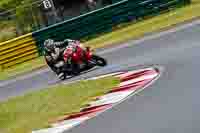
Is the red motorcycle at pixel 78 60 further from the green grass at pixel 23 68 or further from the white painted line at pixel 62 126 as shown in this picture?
the white painted line at pixel 62 126

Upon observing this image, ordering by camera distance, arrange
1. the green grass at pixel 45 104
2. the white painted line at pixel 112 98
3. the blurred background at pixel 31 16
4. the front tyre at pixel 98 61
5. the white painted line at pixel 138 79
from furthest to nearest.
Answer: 1. the blurred background at pixel 31 16
2. the front tyre at pixel 98 61
3. the white painted line at pixel 138 79
4. the green grass at pixel 45 104
5. the white painted line at pixel 112 98

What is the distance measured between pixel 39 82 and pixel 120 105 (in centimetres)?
977

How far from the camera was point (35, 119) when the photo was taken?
15367 mm

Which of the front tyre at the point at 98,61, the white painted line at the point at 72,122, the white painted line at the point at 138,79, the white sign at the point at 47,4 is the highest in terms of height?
the white painted line at the point at 72,122

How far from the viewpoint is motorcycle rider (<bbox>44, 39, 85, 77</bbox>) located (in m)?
21.7

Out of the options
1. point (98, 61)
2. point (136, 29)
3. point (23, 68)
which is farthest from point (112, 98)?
point (23, 68)

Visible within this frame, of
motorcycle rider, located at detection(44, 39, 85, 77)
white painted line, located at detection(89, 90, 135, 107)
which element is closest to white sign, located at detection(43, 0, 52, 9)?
motorcycle rider, located at detection(44, 39, 85, 77)

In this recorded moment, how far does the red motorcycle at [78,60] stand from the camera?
20.8 meters

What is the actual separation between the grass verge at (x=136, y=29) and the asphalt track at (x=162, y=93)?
270 centimetres

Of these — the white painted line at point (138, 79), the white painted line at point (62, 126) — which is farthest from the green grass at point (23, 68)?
the white painted line at point (62, 126)

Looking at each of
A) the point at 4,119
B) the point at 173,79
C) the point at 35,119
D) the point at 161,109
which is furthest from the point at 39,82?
the point at 161,109

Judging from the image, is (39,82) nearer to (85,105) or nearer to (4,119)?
(4,119)

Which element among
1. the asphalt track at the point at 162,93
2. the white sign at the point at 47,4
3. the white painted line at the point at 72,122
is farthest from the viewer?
the white sign at the point at 47,4

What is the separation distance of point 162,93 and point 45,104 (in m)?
4.79
